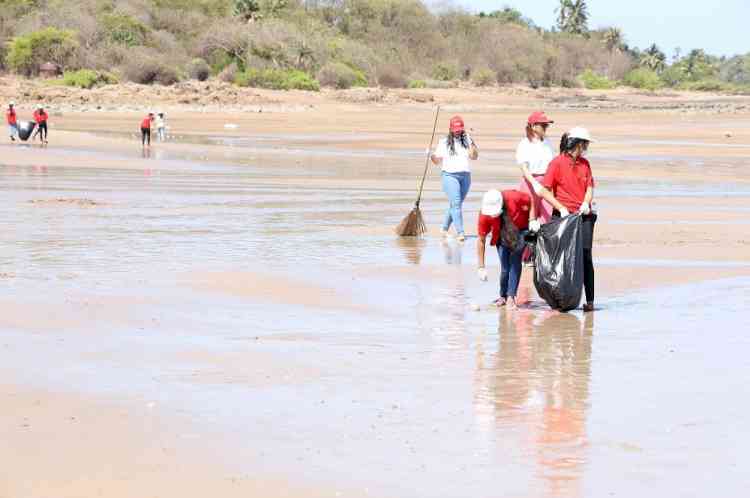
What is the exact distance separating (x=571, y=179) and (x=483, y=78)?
8653cm

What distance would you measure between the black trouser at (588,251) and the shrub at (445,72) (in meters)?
87.0

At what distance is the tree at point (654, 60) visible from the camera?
14812 cm

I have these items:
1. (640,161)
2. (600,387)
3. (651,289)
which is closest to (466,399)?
(600,387)

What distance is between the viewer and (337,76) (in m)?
75.4

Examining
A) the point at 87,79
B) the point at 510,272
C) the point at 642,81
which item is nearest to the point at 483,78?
the point at 642,81

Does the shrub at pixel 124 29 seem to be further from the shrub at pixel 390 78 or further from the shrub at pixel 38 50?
the shrub at pixel 390 78

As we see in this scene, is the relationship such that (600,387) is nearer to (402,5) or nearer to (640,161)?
(640,161)

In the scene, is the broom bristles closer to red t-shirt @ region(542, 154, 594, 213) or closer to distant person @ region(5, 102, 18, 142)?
red t-shirt @ region(542, 154, 594, 213)

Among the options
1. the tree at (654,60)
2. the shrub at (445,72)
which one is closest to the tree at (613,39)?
the tree at (654,60)

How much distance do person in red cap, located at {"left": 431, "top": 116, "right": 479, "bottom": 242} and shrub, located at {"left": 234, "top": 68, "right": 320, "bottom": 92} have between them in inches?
2144

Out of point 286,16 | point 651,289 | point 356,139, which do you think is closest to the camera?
point 651,289

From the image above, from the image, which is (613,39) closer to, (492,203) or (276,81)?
(276,81)

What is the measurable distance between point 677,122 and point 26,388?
160ft

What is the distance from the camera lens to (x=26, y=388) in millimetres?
7602
